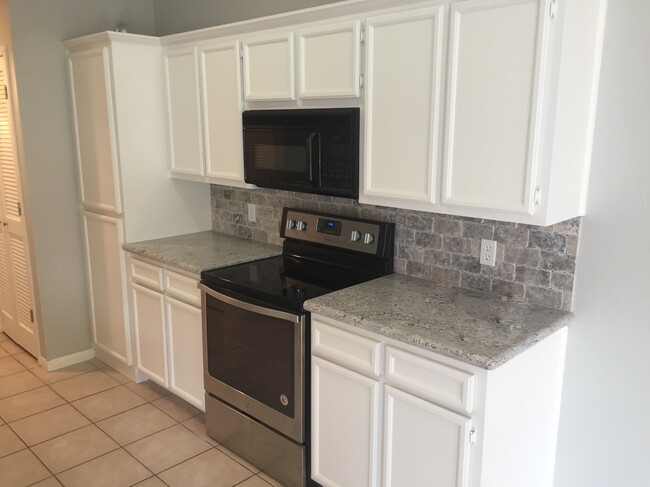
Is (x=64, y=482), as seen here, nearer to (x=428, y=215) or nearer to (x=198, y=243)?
(x=198, y=243)

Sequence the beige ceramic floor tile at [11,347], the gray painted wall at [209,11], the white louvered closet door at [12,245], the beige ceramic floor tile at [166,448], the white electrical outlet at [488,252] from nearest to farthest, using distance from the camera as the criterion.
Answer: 1. the white electrical outlet at [488,252]
2. the beige ceramic floor tile at [166,448]
3. the gray painted wall at [209,11]
4. the white louvered closet door at [12,245]
5. the beige ceramic floor tile at [11,347]

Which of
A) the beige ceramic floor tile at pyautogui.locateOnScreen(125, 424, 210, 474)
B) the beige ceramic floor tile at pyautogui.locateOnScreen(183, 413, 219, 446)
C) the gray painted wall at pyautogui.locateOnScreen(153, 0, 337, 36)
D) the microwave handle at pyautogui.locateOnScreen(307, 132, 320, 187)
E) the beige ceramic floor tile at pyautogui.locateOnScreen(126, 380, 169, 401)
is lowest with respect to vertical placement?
the beige ceramic floor tile at pyautogui.locateOnScreen(125, 424, 210, 474)

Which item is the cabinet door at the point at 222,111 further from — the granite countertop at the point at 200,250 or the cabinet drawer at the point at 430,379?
the cabinet drawer at the point at 430,379

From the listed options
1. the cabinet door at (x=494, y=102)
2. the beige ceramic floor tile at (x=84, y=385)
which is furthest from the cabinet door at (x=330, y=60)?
the beige ceramic floor tile at (x=84, y=385)

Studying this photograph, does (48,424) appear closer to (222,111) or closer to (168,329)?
(168,329)

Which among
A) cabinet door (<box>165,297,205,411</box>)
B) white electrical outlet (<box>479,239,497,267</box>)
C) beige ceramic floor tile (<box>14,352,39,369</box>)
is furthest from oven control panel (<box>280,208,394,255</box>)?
beige ceramic floor tile (<box>14,352,39,369</box>)

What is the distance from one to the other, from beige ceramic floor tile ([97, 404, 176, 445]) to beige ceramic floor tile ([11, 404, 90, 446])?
16cm

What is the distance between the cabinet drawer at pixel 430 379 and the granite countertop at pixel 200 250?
1.19 meters

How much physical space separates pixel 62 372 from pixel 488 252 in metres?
2.89

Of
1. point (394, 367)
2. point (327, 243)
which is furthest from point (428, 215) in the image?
point (394, 367)

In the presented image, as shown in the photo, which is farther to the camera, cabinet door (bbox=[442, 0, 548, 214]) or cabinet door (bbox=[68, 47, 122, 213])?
cabinet door (bbox=[68, 47, 122, 213])

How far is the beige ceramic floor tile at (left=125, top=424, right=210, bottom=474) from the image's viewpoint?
8.66ft

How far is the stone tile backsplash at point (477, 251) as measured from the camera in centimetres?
203

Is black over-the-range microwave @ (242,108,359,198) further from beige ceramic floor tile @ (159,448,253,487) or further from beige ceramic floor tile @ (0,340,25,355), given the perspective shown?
beige ceramic floor tile @ (0,340,25,355)
